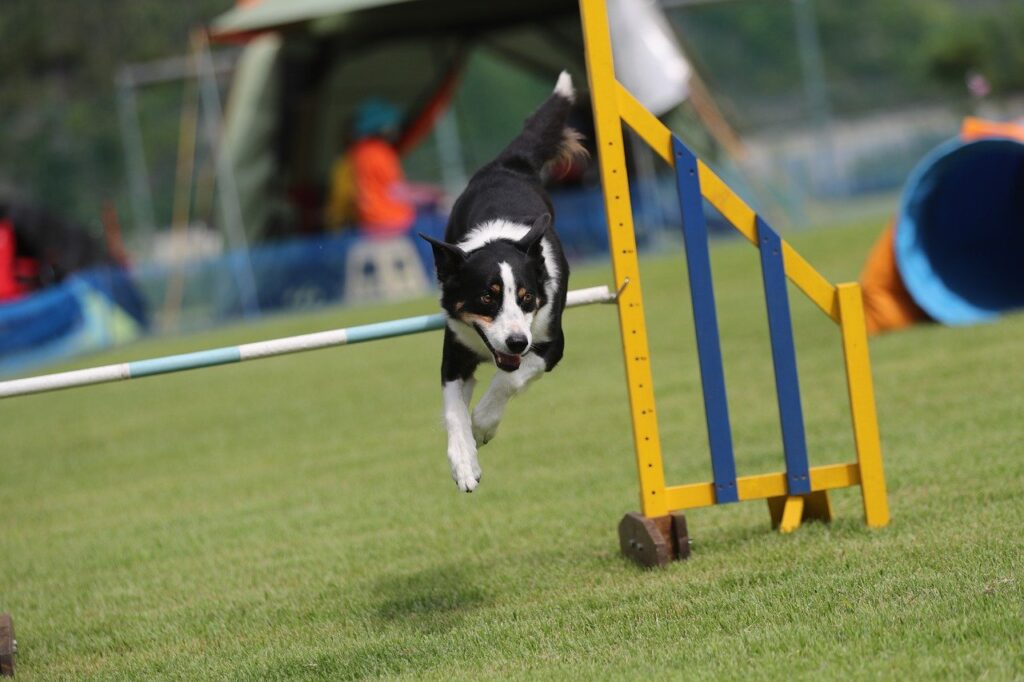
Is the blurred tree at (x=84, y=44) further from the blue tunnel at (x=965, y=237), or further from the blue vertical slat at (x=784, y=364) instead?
the blue vertical slat at (x=784, y=364)

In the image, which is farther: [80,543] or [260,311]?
[260,311]

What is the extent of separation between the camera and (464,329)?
4.64 meters

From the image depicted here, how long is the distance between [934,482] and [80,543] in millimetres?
4001

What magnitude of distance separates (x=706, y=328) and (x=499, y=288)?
3.03 feet

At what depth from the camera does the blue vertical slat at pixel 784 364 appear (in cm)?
495

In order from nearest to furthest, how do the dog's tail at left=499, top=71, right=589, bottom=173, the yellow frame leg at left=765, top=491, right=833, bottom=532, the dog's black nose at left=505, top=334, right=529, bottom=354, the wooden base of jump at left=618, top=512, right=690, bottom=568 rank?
the dog's black nose at left=505, top=334, right=529, bottom=354
the wooden base of jump at left=618, top=512, right=690, bottom=568
the yellow frame leg at left=765, top=491, right=833, bottom=532
the dog's tail at left=499, top=71, right=589, bottom=173

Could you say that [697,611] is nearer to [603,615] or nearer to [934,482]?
[603,615]

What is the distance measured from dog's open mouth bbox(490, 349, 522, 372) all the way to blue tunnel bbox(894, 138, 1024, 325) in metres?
5.47

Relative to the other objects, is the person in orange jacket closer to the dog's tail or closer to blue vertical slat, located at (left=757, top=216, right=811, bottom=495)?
the dog's tail

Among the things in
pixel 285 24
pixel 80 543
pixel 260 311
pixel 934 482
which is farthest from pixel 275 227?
pixel 934 482

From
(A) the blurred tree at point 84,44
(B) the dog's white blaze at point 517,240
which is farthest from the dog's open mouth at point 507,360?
(A) the blurred tree at point 84,44

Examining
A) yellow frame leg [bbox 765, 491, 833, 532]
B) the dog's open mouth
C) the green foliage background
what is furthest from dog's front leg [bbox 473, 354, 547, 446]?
the green foliage background

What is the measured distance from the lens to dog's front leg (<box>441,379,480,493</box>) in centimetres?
438

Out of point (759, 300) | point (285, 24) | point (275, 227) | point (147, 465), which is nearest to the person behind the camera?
point (147, 465)
